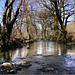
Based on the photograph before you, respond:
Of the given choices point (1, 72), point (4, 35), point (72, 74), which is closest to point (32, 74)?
point (1, 72)

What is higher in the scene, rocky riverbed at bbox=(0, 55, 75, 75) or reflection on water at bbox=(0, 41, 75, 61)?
rocky riverbed at bbox=(0, 55, 75, 75)

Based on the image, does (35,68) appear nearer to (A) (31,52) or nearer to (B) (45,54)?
(B) (45,54)

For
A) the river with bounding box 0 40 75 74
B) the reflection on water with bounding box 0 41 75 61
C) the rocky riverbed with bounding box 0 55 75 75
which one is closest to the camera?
the rocky riverbed with bounding box 0 55 75 75

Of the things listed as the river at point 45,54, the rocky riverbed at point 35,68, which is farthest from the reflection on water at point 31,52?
the rocky riverbed at point 35,68

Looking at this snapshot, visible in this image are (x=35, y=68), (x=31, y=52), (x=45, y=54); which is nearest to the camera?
(x=35, y=68)

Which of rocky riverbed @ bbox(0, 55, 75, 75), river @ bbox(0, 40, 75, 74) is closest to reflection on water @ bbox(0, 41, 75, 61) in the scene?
river @ bbox(0, 40, 75, 74)

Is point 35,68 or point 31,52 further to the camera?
point 31,52

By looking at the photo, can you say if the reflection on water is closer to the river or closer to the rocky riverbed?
the river

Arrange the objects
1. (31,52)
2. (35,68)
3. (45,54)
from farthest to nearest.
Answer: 1. (31,52)
2. (45,54)
3. (35,68)

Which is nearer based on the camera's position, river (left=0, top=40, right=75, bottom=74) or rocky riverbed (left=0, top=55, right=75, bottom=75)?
rocky riverbed (left=0, top=55, right=75, bottom=75)

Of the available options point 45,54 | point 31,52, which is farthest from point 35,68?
point 31,52

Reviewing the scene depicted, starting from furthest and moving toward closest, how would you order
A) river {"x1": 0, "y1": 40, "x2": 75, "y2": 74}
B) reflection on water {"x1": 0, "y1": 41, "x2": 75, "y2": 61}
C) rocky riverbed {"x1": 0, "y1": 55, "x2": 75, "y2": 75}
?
reflection on water {"x1": 0, "y1": 41, "x2": 75, "y2": 61} → river {"x1": 0, "y1": 40, "x2": 75, "y2": 74} → rocky riverbed {"x1": 0, "y1": 55, "x2": 75, "y2": 75}

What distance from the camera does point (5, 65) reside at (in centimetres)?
499

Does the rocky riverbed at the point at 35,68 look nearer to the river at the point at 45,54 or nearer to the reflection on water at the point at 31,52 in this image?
the river at the point at 45,54
